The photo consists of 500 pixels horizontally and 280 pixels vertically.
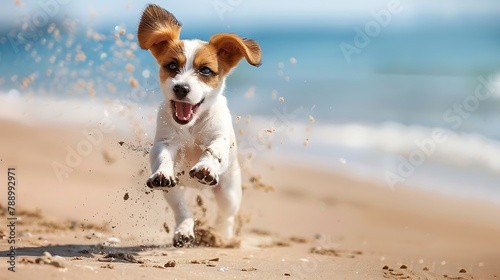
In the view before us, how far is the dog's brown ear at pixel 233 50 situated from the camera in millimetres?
4973

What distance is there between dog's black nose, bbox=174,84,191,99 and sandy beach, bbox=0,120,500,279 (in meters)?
0.89

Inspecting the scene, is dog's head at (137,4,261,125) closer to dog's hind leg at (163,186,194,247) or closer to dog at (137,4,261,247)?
dog at (137,4,261,247)

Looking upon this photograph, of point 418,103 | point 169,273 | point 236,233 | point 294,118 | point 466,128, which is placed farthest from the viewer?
point 418,103

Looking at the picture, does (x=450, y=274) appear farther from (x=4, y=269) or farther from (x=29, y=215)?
(x=29, y=215)

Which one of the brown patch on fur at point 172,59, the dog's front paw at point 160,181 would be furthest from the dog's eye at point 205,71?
the dog's front paw at point 160,181

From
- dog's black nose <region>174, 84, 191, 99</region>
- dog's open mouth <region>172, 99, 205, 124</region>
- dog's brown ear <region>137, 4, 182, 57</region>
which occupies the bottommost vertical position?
dog's open mouth <region>172, 99, 205, 124</region>

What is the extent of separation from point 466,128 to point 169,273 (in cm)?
666

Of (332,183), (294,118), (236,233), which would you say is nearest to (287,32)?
(294,118)

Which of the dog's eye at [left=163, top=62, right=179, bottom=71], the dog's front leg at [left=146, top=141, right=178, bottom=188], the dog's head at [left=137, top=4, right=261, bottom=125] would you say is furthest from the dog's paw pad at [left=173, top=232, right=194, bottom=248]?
the dog's eye at [left=163, top=62, right=179, bottom=71]

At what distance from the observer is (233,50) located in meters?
5.14

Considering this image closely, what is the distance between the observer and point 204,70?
4875 mm

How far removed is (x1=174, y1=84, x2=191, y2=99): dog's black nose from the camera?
4.62m

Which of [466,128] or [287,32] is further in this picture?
[287,32]

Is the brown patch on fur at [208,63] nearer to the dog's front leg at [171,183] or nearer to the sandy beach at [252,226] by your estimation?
the dog's front leg at [171,183]
